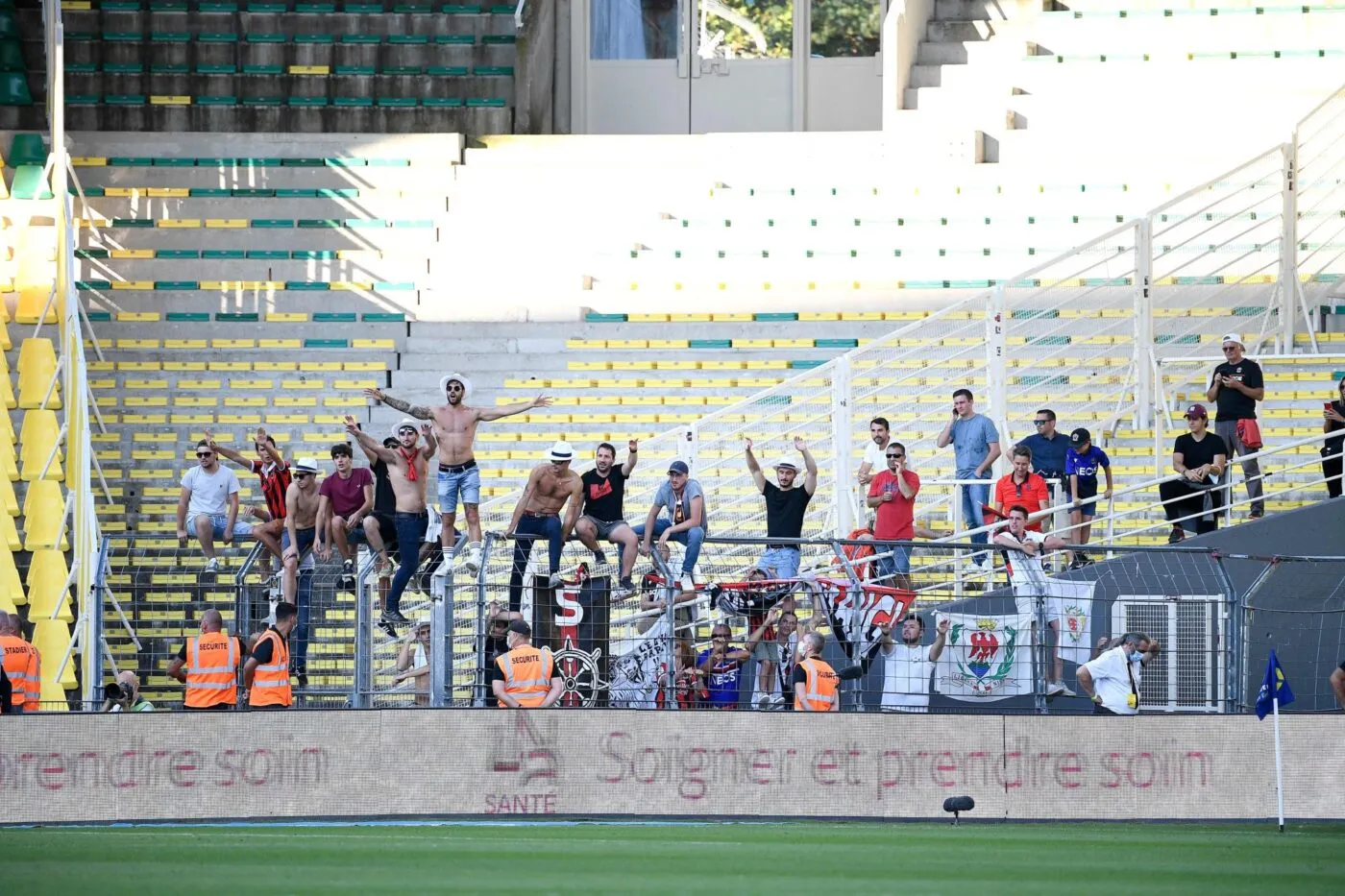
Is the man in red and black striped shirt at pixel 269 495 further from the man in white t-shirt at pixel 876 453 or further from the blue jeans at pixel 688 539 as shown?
the man in white t-shirt at pixel 876 453

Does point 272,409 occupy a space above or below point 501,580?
above

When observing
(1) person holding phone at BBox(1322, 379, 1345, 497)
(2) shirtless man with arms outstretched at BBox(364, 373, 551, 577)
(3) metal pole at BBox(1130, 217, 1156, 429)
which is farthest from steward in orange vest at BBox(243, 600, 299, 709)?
(3) metal pole at BBox(1130, 217, 1156, 429)

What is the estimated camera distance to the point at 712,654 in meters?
13.6

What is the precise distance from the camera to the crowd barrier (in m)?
12.8

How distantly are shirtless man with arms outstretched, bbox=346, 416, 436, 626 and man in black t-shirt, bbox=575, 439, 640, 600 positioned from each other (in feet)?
3.92

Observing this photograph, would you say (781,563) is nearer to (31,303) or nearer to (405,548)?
(405,548)

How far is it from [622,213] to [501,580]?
9.76 meters

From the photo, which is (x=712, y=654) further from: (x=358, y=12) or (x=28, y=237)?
(x=358, y=12)

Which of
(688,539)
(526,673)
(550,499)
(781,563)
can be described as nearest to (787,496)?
(781,563)

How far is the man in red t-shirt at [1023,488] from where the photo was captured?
15.5 meters

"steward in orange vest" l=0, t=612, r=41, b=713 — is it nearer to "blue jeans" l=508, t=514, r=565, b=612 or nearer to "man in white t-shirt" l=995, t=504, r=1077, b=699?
"blue jeans" l=508, t=514, r=565, b=612

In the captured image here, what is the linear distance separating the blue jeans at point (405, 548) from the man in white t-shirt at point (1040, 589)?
4.15 meters

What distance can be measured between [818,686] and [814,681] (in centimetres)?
4

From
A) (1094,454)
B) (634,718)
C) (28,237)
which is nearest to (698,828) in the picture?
(634,718)
